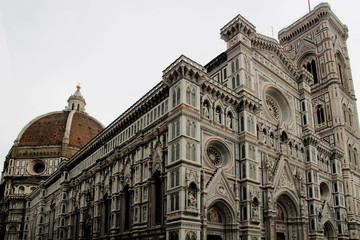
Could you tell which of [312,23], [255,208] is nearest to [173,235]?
[255,208]

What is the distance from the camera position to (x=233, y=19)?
39438mm

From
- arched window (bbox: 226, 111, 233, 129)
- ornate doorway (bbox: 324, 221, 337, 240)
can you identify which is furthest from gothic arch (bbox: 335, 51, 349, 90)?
arched window (bbox: 226, 111, 233, 129)

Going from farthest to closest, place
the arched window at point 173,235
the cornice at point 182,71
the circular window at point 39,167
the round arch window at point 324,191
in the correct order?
the circular window at point 39,167 → the round arch window at point 324,191 → the cornice at point 182,71 → the arched window at point 173,235

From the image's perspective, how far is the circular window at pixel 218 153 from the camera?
32375mm

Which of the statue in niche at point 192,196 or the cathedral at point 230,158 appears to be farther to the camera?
the cathedral at point 230,158

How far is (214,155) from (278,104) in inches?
614

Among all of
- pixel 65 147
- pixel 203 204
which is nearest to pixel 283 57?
pixel 203 204

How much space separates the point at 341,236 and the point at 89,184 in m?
33.3

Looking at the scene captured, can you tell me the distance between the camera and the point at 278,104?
44.5 meters

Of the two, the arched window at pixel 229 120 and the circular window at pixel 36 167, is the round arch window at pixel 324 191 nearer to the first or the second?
Result: the arched window at pixel 229 120

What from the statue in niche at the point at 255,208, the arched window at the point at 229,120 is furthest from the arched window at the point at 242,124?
the statue in niche at the point at 255,208

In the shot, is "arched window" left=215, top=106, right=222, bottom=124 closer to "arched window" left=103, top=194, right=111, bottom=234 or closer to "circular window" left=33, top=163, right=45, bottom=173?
"arched window" left=103, top=194, right=111, bottom=234

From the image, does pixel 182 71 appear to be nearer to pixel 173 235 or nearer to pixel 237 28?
pixel 237 28

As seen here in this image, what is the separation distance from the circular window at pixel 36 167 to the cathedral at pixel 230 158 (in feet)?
102
